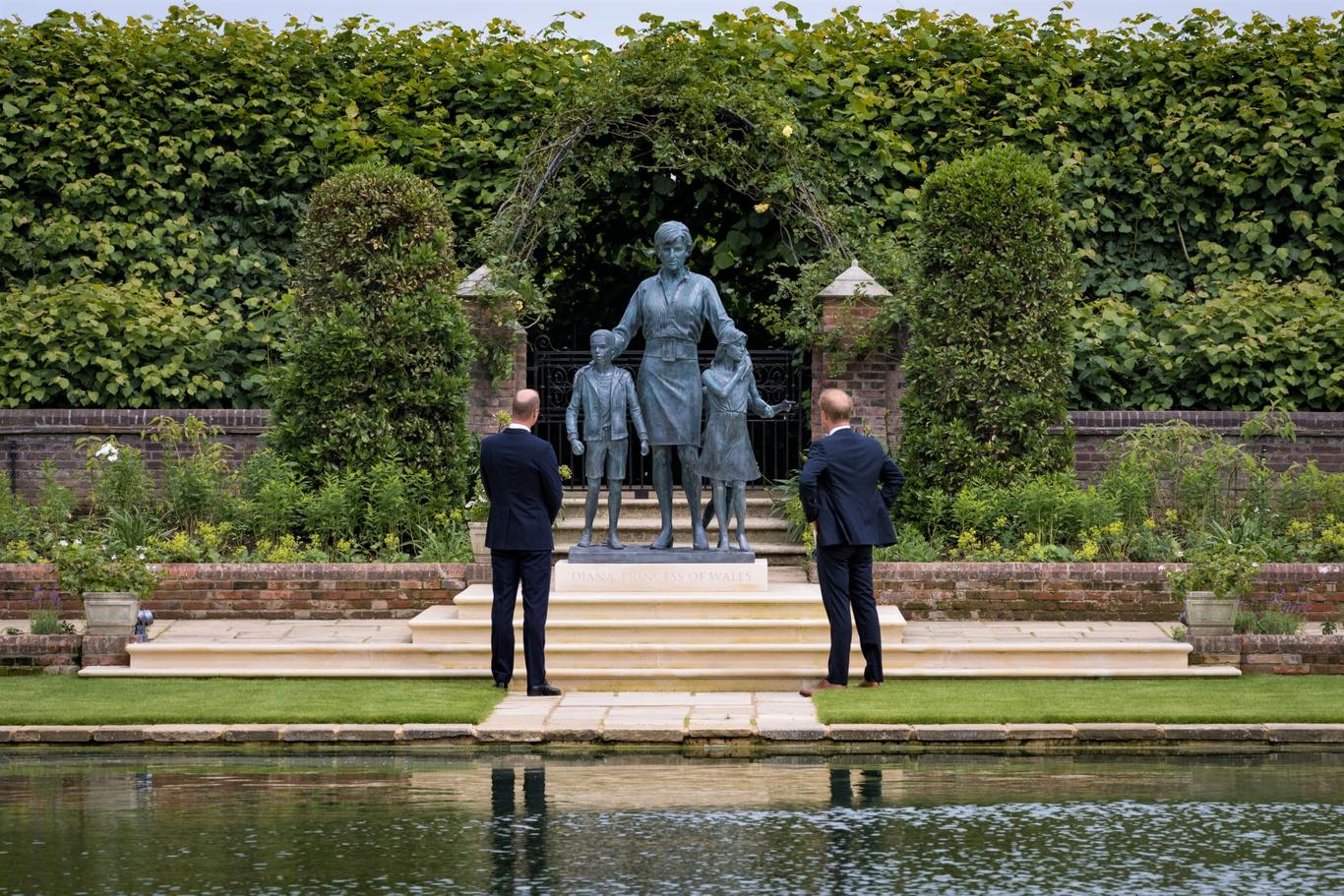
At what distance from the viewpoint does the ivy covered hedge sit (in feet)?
56.8

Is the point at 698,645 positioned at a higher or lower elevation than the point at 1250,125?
lower

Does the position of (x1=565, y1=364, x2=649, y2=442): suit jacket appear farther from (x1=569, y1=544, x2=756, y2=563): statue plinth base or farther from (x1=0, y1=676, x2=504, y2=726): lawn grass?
(x1=0, y1=676, x2=504, y2=726): lawn grass

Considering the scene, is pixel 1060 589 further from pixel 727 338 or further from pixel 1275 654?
pixel 727 338

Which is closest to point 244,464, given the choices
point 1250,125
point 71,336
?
point 71,336

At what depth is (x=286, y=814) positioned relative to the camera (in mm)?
7074

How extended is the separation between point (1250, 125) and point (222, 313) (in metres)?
10.0

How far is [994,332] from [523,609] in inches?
238

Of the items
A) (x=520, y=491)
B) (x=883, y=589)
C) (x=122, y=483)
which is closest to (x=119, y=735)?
(x=520, y=491)

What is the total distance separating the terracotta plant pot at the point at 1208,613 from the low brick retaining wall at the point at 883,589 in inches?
61.2

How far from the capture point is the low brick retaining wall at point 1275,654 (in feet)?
36.0

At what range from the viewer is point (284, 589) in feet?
42.6

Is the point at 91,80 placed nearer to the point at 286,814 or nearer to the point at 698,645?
the point at 698,645

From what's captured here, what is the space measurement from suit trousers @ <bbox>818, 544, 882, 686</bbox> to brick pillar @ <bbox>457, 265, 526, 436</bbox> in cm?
619

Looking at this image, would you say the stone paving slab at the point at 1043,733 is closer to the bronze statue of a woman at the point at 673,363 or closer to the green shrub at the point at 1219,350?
the bronze statue of a woman at the point at 673,363
